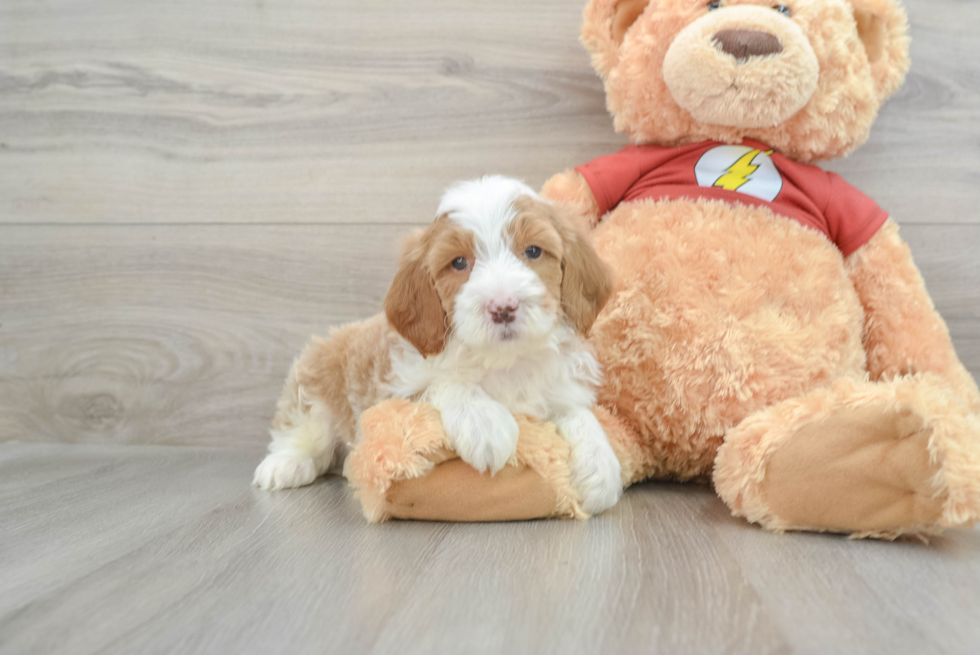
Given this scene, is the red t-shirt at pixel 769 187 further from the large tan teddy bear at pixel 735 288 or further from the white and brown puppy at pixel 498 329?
the white and brown puppy at pixel 498 329

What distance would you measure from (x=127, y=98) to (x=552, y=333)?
1322mm

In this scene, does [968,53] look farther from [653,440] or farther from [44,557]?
[44,557]

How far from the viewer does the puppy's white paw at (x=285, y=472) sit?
4.49 ft

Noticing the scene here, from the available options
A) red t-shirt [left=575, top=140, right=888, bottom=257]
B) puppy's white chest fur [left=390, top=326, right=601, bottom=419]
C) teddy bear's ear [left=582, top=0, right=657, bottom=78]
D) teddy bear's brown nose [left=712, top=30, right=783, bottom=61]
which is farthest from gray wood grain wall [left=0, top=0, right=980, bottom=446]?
puppy's white chest fur [left=390, top=326, right=601, bottom=419]

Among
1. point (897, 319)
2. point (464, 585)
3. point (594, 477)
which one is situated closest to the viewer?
point (464, 585)

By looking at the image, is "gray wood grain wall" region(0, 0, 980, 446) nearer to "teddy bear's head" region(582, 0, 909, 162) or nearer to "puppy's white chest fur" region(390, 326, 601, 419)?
"teddy bear's head" region(582, 0, 909, 162)

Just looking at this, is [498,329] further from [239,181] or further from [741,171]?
[239,181]

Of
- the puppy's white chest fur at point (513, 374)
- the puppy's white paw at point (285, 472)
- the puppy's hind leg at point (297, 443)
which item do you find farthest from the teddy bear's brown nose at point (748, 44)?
the puppy's white paw at point (285, 472)

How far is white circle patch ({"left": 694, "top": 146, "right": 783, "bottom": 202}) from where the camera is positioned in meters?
1.32

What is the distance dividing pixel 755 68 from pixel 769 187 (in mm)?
221

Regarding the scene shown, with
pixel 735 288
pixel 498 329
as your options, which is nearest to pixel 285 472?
pixel 498 329

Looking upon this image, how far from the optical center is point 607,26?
4.66 ft

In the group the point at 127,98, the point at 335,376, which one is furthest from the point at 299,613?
the point at 127,98

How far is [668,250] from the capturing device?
4.11 feet
